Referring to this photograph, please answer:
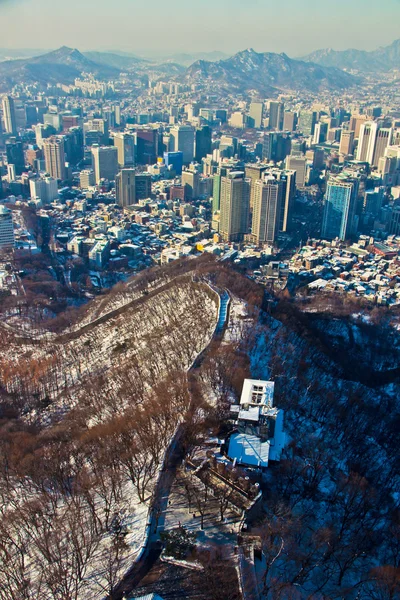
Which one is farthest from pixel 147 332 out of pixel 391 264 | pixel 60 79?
pixel 60 79

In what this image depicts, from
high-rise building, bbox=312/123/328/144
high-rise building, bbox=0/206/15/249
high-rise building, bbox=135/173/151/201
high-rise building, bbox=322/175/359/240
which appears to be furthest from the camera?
high-rise building, bbox=312/123/328/144

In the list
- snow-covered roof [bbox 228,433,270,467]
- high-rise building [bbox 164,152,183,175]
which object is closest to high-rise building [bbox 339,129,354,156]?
high-rise building [bbox 164,152,183,175]

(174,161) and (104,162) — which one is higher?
(104,162)

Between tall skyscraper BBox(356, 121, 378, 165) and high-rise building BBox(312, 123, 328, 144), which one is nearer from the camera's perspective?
tall skyscraper BBox(356, 121, 378, 165)

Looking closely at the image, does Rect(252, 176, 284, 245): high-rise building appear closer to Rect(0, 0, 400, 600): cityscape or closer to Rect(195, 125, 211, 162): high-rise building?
Rect(0, 0, 400, 600): cityscape

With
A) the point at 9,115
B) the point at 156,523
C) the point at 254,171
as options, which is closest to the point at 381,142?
the point at 254,171

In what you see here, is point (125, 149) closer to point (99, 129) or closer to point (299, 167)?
point (99, 129)

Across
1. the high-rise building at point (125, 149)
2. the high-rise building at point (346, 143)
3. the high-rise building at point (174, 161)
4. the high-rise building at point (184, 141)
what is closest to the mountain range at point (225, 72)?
the high-rise building at point (346, 143)
